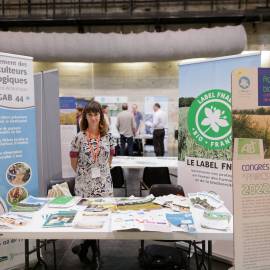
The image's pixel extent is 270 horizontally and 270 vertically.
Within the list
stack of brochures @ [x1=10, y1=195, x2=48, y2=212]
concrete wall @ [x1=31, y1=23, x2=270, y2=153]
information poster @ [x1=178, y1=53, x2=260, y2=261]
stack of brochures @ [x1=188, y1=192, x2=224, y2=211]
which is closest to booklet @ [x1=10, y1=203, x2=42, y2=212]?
stack of brochures @ [x1=10, y1=195, x2=48, y2=212]

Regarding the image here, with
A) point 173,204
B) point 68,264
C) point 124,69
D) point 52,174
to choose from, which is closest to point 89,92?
point 124,69

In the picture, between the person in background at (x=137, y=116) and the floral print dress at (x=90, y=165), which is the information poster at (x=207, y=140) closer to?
the floral print dress at (x=90, y=165)

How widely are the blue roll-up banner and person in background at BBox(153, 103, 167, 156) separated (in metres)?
5.82

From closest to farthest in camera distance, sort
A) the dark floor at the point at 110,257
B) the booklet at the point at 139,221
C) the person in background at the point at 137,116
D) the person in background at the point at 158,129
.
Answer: the booklet at the point at 139,221 → the dark floor at the point at 110,257 → the person in background at the point at 158,129 → the person in background at the point at 137,116

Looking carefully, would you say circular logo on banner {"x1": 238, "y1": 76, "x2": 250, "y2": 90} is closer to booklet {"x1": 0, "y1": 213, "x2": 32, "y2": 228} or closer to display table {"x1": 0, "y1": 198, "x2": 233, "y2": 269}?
display table {"x1": 0, "y1": 198, "x2": 233, "y2": 269}

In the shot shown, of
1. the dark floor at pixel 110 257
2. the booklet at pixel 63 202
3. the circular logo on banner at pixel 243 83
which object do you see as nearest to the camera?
the circular logo on banner at pixel 243 83

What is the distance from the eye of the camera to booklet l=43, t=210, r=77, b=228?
2375 millimetres

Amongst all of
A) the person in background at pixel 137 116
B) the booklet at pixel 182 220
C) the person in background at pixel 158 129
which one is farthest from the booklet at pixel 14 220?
the person in background at pixel 137 116

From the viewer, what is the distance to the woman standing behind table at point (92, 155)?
129 inches

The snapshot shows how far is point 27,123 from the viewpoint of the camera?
10.9 feet

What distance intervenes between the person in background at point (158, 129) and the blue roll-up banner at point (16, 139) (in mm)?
5818

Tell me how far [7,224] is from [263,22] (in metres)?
9.54

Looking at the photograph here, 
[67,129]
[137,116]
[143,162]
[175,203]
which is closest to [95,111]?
[175,203]

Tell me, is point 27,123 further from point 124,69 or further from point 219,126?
point 124,69
